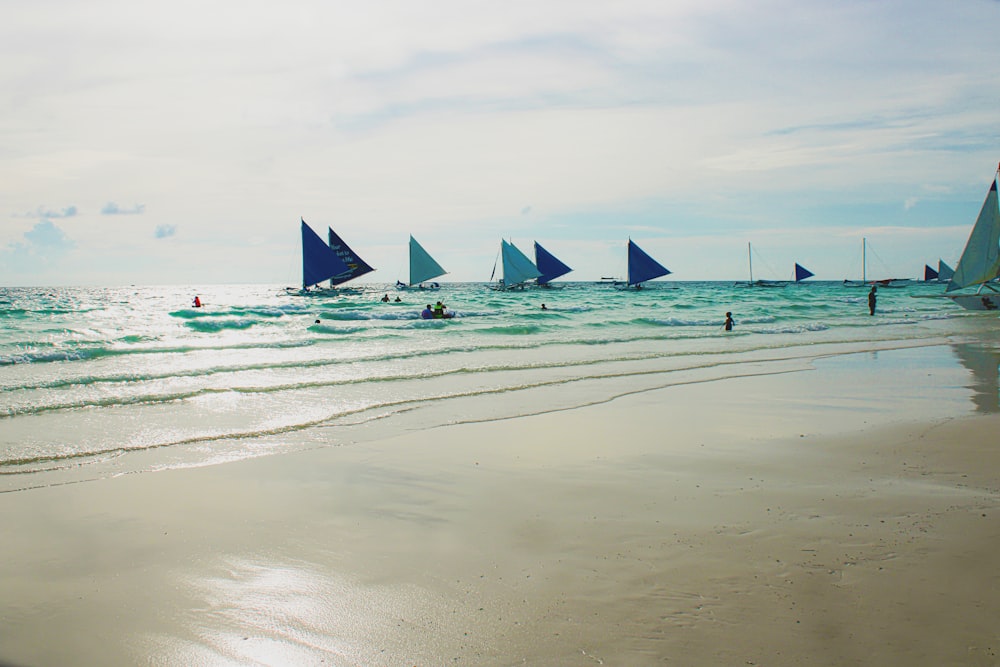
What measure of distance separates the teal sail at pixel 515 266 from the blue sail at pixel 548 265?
3.07m

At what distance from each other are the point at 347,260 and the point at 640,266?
91.9 feet

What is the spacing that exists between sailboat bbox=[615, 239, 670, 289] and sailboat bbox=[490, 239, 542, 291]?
361 inches

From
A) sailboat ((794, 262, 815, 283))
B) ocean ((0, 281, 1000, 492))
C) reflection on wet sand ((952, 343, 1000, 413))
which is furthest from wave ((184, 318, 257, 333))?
sailboat ((794, 262, 815, 283))

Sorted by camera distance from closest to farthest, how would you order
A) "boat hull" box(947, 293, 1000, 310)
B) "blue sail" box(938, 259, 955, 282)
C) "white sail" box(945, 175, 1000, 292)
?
"white sail" box(945, 175, 1000, 292), "boat hull" box(947, 293, 1000, 310), "blue sail" box(938, 259, 955, 282)

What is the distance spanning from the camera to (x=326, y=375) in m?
15.4

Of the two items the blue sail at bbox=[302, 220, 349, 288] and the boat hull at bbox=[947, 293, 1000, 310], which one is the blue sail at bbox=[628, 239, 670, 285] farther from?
the boat hull at bbox=[947, 293, 1000, 310]

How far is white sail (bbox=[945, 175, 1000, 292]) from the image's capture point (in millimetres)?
26984

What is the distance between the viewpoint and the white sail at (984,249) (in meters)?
27.0

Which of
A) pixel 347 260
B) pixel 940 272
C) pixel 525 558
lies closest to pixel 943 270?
pixel 940 272

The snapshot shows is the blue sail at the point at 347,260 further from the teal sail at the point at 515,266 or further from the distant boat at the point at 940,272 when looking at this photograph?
the distant boat at the point at 940,272

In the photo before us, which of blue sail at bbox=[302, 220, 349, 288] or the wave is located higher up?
blue sail at bbox=[302, 220, 349, 288]

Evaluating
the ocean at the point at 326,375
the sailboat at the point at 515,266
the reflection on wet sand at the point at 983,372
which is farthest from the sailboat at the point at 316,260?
the reflection on wet sand at the point at 983,372

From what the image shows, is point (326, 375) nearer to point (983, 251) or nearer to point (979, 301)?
point (983, 251)

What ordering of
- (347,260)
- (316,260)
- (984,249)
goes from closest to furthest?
(984,249)
(316,260)
(347,260)
